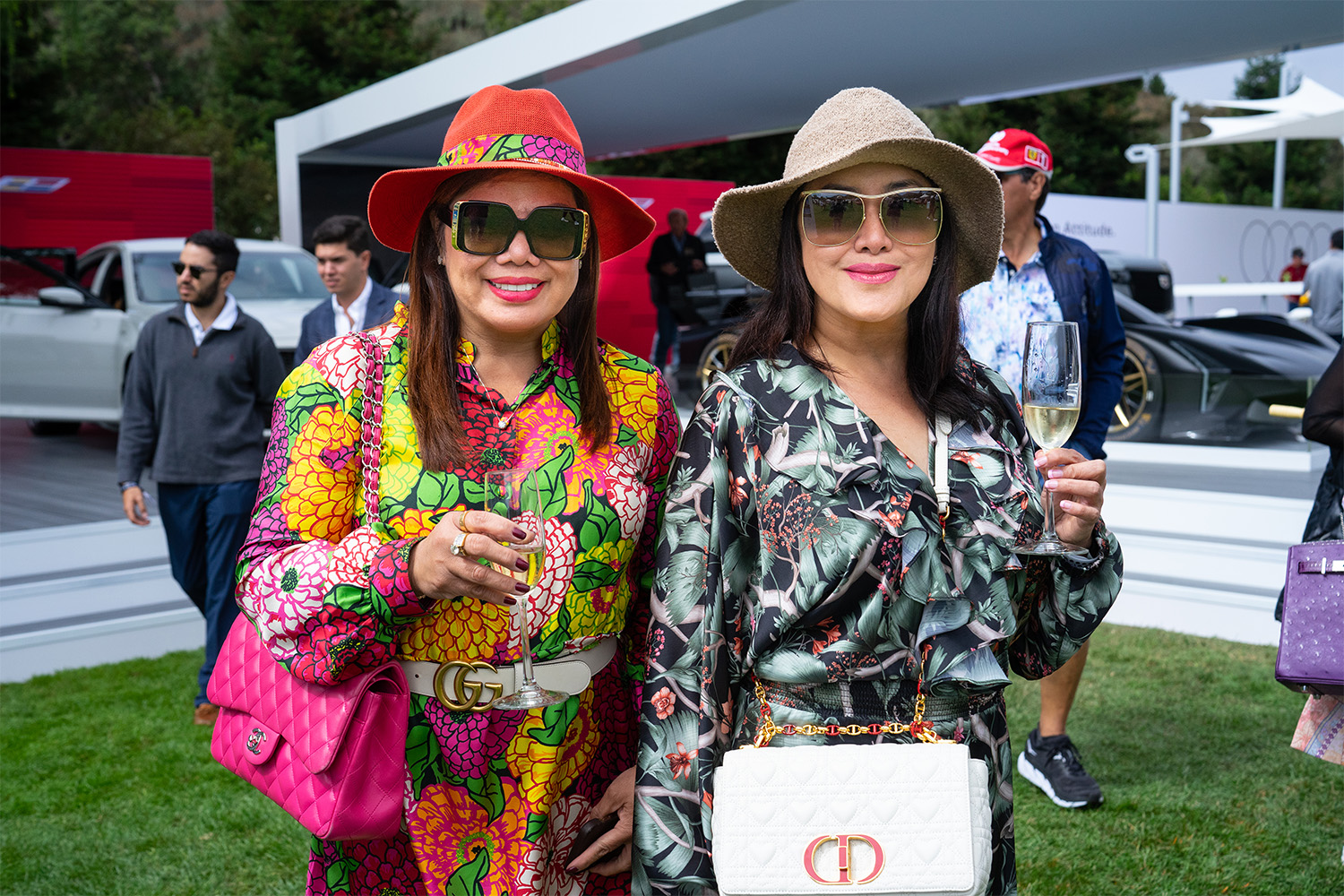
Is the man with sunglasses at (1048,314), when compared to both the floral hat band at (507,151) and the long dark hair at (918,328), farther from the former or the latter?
the floral hat band at (507,151)

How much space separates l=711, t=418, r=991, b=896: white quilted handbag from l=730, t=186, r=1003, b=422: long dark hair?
561mm

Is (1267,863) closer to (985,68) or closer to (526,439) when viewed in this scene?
(526,439)

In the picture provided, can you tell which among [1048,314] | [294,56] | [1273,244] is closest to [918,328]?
[1048,314]

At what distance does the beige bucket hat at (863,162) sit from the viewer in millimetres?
1630

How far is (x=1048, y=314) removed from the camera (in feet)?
13.0

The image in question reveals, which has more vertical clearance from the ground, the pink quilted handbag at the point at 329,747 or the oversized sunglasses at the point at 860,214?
the oversized sunglasses at the point at 860,214

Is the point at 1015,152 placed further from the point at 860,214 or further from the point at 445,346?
the point at 445,346

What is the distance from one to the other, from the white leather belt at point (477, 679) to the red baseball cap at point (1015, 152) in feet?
9.54

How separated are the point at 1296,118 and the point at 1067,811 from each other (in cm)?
1589

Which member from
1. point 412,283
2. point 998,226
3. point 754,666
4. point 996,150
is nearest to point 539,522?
point 754,666

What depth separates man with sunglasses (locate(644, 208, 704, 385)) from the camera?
12547 millimetres

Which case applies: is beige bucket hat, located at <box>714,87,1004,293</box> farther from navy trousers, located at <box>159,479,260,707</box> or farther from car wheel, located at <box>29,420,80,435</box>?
car wheel, located at <box>29,420,80,435</box>

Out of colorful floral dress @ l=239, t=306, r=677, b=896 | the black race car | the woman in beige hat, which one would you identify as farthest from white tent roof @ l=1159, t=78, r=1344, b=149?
colorful floral dress @ l=239, t=306, r=677, b=896

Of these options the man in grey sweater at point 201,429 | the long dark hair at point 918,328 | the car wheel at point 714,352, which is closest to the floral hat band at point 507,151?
the long dark hair at point 918,328
